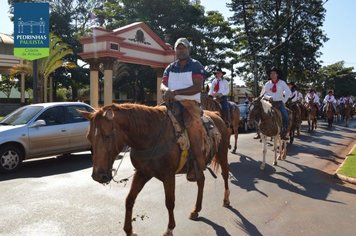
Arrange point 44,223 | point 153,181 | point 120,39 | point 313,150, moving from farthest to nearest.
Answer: point 120,39
point 313,150
point 153,181
point 44,223

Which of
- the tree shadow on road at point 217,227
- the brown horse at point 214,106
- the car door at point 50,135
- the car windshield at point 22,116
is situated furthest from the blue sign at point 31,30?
the tree shadow on road at point 217,227

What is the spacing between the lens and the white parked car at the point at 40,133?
9914 mm

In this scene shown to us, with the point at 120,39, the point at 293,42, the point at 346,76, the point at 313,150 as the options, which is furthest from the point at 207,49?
the point at 346,76

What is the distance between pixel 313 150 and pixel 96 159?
40.6 ft

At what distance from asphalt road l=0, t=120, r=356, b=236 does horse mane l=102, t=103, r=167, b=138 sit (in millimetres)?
1718

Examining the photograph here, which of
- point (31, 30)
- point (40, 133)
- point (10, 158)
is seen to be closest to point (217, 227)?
point (10, 158)

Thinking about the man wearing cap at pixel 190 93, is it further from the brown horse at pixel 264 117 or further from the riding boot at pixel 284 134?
the riding boot at pixel 284 134

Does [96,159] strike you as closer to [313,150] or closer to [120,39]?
[313,150]

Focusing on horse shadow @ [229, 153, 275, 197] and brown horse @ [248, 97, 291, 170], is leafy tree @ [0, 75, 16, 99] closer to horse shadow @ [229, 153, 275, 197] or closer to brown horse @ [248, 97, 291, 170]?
horse shadow @ [229, 153, 275, 197]

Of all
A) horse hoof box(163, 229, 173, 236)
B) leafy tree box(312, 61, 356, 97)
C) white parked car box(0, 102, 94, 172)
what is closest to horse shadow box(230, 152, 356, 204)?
horse hoof box(163, 229, 173, 236)

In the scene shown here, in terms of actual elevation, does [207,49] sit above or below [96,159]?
above

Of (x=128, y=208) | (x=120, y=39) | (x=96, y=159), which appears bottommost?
(x=128, y=208)

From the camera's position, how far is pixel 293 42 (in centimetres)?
4422

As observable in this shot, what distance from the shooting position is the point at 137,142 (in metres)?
4.60
